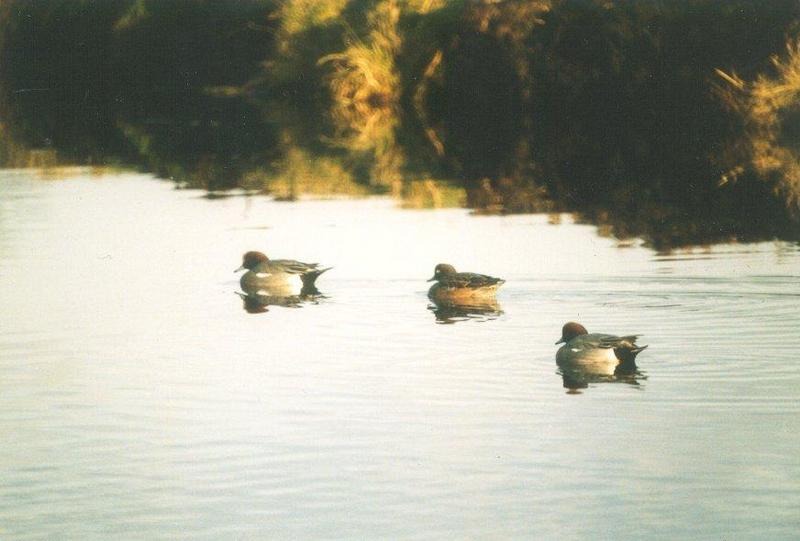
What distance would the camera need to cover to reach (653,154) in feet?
95.9

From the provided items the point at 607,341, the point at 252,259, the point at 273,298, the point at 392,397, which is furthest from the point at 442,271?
the point at 392,397

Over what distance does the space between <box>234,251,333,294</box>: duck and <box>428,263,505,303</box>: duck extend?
4.87ft

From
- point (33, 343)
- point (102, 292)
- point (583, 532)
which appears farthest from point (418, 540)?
point (102, 292)

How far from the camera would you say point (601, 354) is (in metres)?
12.2

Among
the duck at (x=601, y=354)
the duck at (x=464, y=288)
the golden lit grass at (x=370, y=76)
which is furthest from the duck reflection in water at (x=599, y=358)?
the golden lit grass at (x=370, y=76)

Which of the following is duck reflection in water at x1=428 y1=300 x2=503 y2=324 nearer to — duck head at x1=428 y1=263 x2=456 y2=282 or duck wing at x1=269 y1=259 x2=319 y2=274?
duck head at x1=428 y1=263 x2=456 y2=282

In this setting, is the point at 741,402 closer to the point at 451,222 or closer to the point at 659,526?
the point at 659,526

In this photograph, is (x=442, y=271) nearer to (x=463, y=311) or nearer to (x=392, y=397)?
(x=463, y=311)

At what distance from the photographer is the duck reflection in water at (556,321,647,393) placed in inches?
476

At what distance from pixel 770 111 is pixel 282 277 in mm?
20189

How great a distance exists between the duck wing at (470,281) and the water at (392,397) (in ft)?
0.81

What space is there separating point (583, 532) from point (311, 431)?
2.59 m

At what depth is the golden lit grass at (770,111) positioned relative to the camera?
26953 mm

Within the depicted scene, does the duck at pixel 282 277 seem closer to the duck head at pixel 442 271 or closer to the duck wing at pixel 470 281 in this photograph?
the duck head at pixel 442 271
